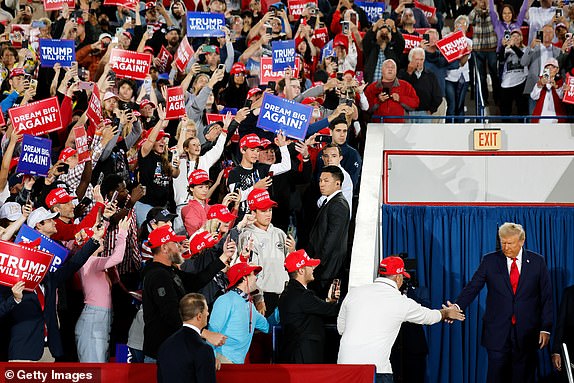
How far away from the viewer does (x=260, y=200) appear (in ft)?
38.0

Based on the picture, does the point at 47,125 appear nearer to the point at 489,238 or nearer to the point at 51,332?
the point at 51,332

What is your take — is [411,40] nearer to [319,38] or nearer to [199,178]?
[319,38]

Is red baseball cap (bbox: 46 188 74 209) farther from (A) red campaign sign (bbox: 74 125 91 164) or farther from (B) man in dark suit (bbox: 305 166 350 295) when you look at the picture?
(B) man in dark suit (bbox: 305 166 350 295)

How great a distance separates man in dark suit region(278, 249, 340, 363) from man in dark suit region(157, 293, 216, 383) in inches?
62.5

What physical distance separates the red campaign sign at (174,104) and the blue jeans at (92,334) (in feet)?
14.3

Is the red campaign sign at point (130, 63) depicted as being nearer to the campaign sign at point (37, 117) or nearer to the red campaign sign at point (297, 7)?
the campaign sign at point (37, 117)

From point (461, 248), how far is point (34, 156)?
5.51 meters

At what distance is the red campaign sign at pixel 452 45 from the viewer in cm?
1725

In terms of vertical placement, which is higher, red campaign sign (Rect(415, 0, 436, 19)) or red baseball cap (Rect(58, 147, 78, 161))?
red campaign sign (Rect(415, 0, 436, 19))

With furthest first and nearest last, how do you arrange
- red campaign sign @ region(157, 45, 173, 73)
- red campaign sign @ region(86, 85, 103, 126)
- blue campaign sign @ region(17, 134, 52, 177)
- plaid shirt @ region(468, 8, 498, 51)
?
plaid shirt @ region(468, 8, 498, 51), red campaign sign @ region(157, 45, 173, 73), red campaign sign @ region(86, 85, 103, 126), blue campaign sign @ region(17, 134, 52, 177)

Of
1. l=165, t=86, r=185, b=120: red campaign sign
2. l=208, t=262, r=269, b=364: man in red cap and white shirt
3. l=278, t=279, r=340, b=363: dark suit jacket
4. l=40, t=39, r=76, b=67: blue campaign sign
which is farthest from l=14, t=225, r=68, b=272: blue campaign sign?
l=40, t=39, r=76, b=67: blue campaign sign

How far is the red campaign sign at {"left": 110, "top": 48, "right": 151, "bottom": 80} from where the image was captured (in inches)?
643

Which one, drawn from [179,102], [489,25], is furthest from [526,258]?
[489,25]

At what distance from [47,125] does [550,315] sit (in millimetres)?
6267
